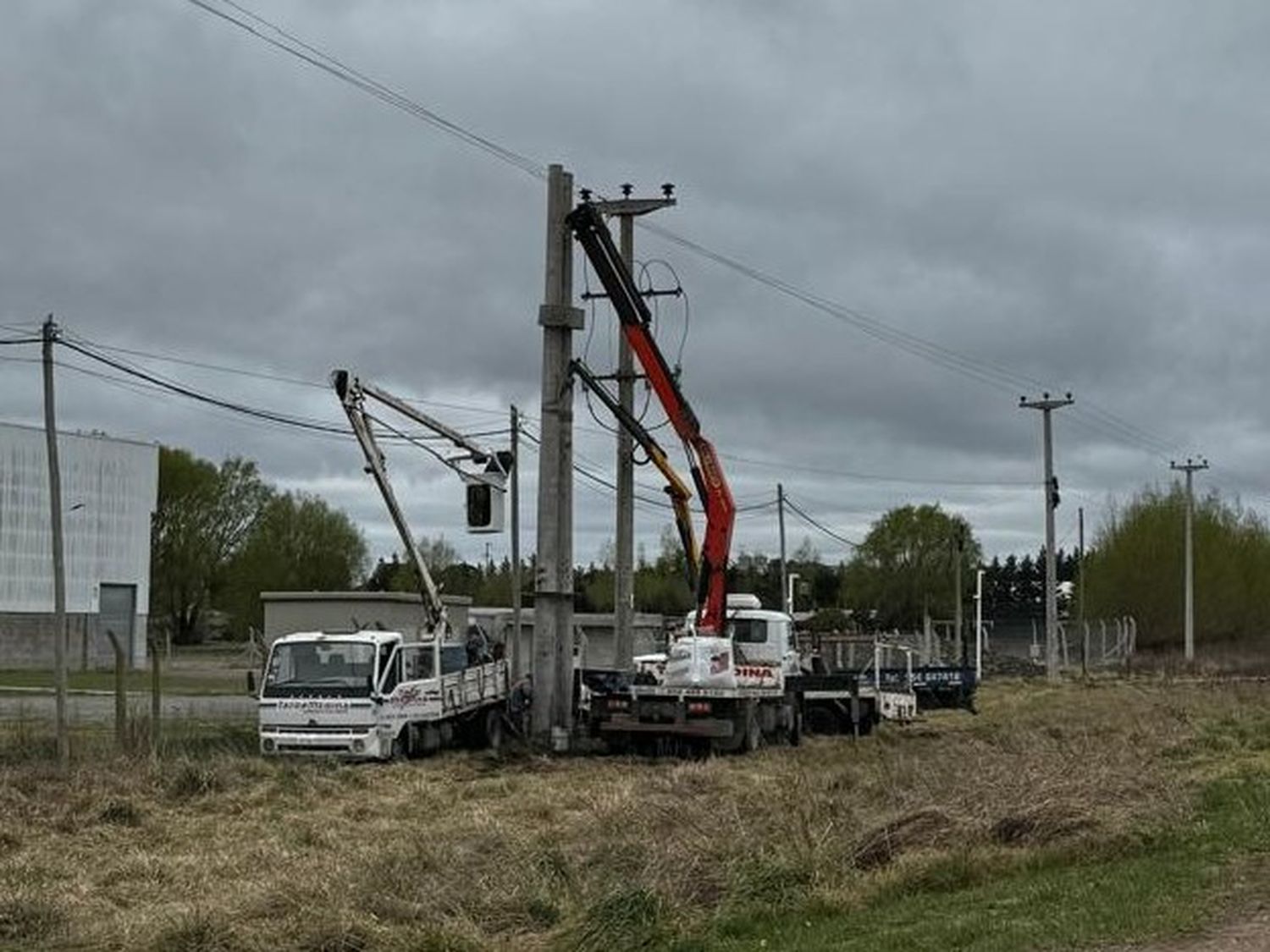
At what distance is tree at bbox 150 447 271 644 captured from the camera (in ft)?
333

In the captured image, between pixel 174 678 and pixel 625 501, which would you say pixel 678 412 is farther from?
pixel 174 678

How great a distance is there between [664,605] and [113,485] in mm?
31631

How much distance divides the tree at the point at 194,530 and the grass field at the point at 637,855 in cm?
8046

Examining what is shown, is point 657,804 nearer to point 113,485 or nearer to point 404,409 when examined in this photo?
point 404,409

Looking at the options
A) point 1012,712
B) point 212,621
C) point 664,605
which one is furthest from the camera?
point 212,621

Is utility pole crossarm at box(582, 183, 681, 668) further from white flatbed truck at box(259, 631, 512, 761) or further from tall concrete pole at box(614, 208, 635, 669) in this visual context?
white flatbed truck at box(259, 631, 512, 761)

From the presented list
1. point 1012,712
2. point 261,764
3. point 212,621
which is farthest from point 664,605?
point 261,764

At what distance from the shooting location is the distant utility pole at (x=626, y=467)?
110ft

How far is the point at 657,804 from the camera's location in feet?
56.5

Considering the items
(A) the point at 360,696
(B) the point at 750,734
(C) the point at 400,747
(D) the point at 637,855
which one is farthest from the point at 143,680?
(D) the point at 637,855

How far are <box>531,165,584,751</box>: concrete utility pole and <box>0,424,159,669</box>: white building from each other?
152 feet

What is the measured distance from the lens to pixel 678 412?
99.0 feet

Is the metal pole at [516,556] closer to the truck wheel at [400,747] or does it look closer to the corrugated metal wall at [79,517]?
the truck wheel at [400,747]

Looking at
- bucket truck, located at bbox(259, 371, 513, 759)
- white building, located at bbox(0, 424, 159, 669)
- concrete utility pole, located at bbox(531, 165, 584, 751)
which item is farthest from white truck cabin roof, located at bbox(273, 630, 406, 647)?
white building, located at bbox(0, 424, 159, 669)
